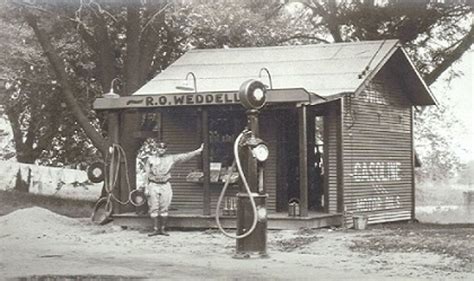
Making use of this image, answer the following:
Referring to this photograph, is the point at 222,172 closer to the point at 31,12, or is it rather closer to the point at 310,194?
the point at 310,194

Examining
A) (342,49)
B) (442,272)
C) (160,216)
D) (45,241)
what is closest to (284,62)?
(342,49)

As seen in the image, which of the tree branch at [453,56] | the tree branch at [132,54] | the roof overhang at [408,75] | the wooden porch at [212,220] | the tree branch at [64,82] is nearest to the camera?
the wooden porch at [212,220]

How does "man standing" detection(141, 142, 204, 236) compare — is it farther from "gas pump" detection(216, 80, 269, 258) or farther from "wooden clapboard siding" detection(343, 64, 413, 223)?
"wooden clapboard siding" detection(343, 64, 413, 223)

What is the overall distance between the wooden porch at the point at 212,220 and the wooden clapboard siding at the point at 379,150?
3.99 ft

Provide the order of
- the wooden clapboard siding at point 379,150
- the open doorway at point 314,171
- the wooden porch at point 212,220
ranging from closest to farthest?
1. the wooden porch at point 212,220
2. the wooden clapboard siding at point 379,150
3. the open doorway at point 314,171

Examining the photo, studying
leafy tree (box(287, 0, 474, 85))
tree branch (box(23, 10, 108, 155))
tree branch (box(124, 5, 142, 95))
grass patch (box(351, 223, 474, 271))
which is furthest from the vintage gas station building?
leafy tree (box(287, 0, 474, 85))

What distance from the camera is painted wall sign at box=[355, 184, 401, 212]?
1928cm

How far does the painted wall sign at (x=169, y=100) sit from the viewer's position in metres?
16.5

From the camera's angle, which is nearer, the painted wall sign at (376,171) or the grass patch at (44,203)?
the painted wall sign at (376,171)

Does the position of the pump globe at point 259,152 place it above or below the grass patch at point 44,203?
above

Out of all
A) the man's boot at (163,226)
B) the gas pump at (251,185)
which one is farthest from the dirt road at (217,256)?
the gas pump at (251,185)

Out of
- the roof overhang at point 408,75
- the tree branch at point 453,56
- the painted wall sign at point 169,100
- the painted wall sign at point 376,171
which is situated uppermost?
the tree branch at point 453,56

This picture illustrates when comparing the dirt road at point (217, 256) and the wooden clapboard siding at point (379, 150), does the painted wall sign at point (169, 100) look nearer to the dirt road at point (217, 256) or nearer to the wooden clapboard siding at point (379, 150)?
the dirt road at point (217, 256)

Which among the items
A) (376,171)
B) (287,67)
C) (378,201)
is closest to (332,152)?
(376,171)
